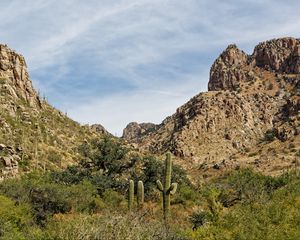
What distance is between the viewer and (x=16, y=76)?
238 ft

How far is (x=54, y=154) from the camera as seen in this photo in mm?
60812

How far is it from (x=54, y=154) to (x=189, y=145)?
37799mm

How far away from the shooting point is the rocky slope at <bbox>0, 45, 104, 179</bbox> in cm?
5459

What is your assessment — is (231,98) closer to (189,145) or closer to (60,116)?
(189,145)

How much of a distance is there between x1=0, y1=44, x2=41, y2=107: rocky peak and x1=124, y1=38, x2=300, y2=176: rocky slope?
1174 inches

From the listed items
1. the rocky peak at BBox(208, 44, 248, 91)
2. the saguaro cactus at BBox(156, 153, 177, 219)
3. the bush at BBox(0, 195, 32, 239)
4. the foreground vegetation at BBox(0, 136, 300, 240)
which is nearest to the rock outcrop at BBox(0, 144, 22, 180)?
the foreground vegetation at BBox(0, 136, 300, 240)

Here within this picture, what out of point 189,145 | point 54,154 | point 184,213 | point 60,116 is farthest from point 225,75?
point 184,213

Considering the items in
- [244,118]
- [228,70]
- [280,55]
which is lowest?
[244,118]

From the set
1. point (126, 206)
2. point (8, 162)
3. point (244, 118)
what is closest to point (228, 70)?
point (244, 118)

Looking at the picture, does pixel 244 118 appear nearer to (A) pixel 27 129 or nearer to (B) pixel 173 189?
(A) pixel 27 129

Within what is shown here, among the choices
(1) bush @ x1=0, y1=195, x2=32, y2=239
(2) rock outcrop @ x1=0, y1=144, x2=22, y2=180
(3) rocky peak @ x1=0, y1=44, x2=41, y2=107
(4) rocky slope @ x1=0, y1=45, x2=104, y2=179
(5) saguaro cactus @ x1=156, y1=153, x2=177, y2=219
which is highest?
(3) rocky peak @ x1=0, y1=44, x2=41, y2=107

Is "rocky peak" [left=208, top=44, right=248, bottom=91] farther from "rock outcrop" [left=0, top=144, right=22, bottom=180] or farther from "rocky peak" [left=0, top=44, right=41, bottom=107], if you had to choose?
"rock outcrop" [left=0, top=144, right=22, bottom=180]

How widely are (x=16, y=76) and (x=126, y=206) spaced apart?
39.2m

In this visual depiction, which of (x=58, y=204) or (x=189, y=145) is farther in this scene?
(x=189, y=145)
